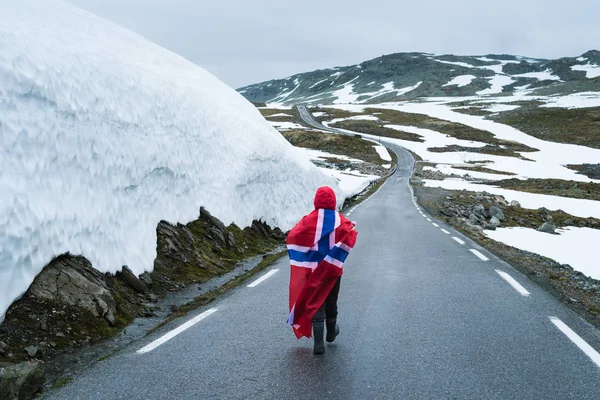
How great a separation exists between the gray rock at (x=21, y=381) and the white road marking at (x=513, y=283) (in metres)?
6.56

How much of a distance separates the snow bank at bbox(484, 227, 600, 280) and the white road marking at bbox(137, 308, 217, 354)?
8.70 m

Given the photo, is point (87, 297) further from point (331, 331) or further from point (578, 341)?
point (578, 341)

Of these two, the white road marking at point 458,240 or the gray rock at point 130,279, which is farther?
the white road marking at point 458,240

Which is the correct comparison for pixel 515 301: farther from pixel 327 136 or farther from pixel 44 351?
pixel 327 136

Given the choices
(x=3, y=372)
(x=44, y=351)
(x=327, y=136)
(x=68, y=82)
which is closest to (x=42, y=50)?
(x=68, y=82)

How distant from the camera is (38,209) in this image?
566 centimetres

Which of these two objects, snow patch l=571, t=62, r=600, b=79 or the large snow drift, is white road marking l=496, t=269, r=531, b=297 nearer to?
the large snow drift

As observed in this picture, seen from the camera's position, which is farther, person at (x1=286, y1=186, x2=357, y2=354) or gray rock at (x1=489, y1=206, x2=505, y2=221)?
gray rock at (x1=489, y1=206, x2=505, y2=221)

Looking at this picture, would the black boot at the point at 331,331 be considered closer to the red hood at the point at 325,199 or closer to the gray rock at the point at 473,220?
the red hood at the point at 325,199

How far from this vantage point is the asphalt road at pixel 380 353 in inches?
153

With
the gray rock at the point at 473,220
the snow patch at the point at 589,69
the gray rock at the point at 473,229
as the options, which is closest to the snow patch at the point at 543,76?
the snow patch at the point at 589,69

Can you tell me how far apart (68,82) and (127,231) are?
8.60 ft

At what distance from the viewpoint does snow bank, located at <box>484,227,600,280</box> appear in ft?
39.1

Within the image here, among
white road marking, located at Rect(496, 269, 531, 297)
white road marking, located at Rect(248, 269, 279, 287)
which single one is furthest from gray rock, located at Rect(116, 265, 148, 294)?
white road marking, located at Rect(496, 269, 531, 297)
